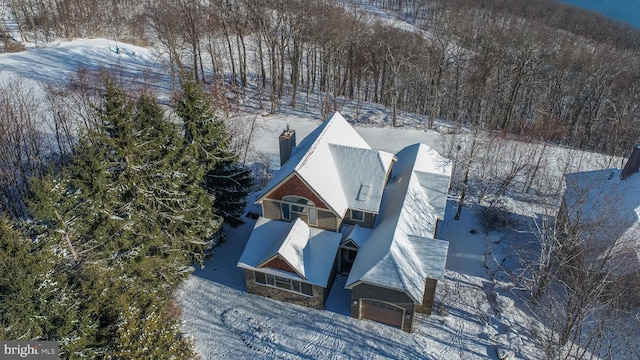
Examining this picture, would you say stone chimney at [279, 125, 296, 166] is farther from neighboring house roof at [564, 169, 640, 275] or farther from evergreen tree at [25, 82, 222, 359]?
neighboring house roof at [564, 169, 640, 275]

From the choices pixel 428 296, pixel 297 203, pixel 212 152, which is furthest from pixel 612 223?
pixel 212 152

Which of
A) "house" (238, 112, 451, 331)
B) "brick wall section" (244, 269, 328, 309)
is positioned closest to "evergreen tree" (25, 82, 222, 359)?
"brick wall section" (244, 269, 328, 309)

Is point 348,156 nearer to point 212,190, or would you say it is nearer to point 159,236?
point 212,190

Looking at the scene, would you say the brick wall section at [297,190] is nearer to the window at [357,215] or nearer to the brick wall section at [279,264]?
the window at [357,215]

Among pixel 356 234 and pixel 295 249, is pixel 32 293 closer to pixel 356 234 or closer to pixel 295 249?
pixel 295 249

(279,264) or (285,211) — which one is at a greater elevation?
(285,211)
